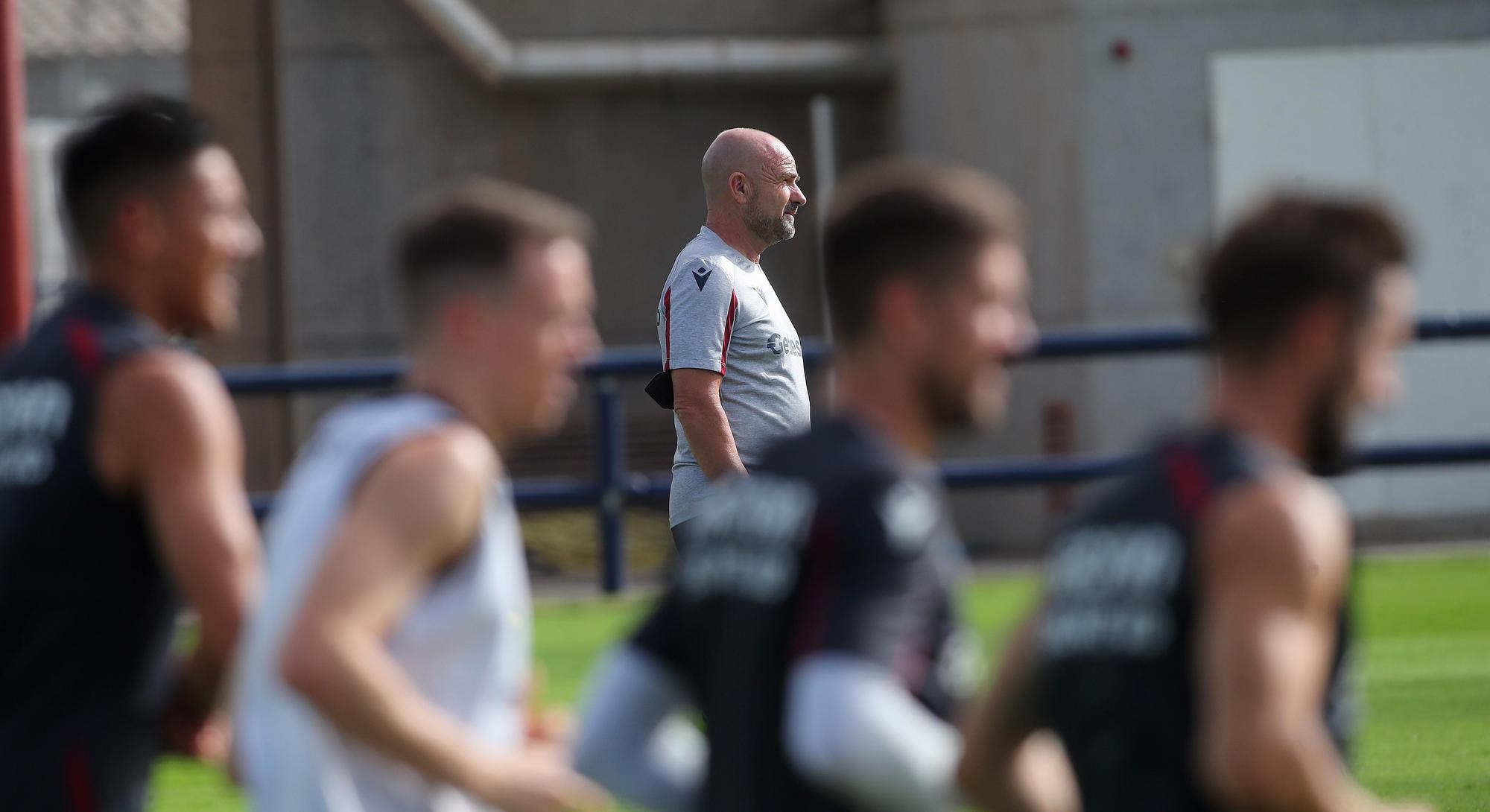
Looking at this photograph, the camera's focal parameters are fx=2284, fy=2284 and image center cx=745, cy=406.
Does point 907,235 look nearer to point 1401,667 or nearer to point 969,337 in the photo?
point 969,337

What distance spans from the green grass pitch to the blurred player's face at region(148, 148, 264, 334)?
2.96 feet

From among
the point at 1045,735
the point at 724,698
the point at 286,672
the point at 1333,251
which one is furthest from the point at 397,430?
the point at 1333,251

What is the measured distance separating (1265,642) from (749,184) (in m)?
4.86

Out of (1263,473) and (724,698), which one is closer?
(1263,473)

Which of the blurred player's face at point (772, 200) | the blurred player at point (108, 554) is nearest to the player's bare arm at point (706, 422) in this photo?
the blurred player's face at point (772, 200)

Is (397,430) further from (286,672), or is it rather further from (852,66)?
(852,66)

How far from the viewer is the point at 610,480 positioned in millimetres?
13602

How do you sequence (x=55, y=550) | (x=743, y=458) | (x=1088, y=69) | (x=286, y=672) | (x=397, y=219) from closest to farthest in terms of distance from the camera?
(x=286, y=672)
(x=55, y=550)
(x=743, y=458)
(x=1088, y=69)
(x=397, y=219)

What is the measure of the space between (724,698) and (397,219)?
14.8 meters

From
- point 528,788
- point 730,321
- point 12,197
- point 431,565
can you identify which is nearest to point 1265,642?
point 528,788

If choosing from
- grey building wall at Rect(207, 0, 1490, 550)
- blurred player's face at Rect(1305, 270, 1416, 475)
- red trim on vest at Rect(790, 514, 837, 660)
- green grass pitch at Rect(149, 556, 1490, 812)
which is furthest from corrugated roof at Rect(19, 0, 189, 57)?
blurred player's face at Rect(1305, 270, 1416, 475)

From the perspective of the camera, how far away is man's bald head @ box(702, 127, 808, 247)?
735 cm

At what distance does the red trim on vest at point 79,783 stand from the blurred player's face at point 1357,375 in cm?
188

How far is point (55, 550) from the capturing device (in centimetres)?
350
